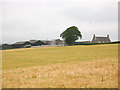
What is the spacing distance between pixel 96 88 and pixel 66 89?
1.50 metres

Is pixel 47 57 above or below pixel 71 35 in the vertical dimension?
below

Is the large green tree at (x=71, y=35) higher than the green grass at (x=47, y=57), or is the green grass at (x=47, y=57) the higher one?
the large green tree at (x=71, y=35)

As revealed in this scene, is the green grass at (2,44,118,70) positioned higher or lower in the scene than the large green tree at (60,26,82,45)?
lower

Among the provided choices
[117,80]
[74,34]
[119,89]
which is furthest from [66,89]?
[74,34]

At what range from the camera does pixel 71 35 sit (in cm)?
9056

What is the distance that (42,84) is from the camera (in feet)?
25.3

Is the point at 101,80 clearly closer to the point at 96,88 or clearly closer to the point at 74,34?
the point at 96,88

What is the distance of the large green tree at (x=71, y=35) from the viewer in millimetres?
91125

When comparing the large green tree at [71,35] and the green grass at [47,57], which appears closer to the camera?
the green grass at [47,57]

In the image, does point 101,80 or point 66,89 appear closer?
point 66,89

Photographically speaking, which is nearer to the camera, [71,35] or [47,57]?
[47,57]

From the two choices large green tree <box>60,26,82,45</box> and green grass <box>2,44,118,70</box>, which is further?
large green tree <box>60,26,82,45</box>

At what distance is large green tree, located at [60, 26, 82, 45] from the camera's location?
9112cm

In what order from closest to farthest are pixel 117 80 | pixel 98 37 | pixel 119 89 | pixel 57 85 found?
pixel 119 89 < pixel 57 85 < pixel 117 80 < pixel 98 37
